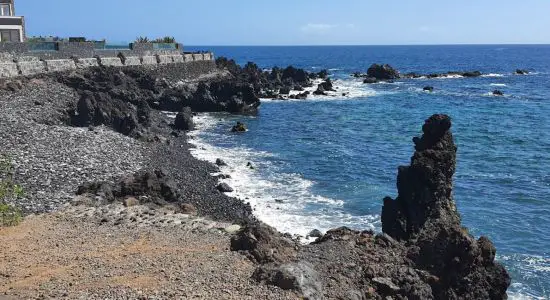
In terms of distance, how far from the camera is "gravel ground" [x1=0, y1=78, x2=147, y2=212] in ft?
83.0

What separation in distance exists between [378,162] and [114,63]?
3774 centimetres

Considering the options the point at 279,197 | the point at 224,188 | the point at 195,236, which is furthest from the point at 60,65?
the point at 195,236

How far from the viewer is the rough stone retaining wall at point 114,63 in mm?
48562

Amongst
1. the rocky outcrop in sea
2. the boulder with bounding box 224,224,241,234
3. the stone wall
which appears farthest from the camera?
the stone wall

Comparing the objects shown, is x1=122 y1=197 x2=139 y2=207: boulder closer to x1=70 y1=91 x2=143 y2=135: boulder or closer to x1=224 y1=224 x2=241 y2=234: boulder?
Answer: x1=224 y1=224 x2=241 y2=234: boulder

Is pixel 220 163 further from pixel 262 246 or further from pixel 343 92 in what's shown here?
pixel 343 92

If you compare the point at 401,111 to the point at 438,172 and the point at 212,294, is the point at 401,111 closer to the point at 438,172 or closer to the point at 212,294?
the point at 438,172

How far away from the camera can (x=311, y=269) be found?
52.4ft

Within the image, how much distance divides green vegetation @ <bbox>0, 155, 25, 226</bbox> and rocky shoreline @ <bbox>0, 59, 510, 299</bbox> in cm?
54

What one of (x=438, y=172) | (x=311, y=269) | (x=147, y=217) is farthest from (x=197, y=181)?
(x=311, y=269)

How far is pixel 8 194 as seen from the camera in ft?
75.9

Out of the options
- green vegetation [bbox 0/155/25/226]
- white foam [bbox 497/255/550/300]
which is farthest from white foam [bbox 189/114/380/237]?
green vegetation [bbox 0/155/25/226]

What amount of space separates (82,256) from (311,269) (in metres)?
7.50

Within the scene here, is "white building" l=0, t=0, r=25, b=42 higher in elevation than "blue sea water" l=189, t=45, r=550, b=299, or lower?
higher
